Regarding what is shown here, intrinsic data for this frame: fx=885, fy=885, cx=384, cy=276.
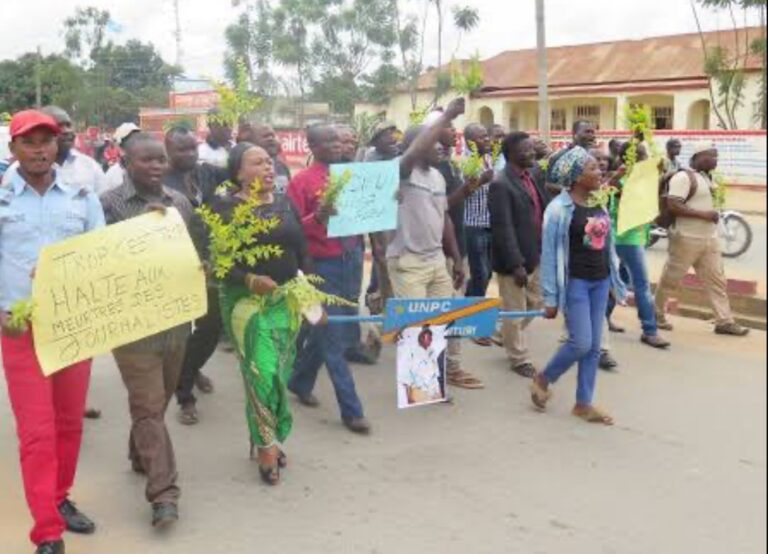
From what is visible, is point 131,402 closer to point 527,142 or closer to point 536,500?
point 536,500

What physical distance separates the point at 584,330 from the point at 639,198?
1.83 meters

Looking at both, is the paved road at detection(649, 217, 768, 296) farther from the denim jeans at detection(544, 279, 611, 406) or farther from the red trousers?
the red trousers

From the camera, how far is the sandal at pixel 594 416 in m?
5.14

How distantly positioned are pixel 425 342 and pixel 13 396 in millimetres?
2339

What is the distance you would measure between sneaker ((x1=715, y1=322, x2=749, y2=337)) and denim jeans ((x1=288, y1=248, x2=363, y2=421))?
324 centimetres

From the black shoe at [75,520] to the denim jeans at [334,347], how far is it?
1.62 metres

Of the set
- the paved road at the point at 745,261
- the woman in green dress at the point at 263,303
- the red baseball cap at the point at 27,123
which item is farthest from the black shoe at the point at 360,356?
the paved road at the point at 745,261

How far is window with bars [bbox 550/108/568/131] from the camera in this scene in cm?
3737

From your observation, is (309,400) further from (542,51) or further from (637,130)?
(542,51)

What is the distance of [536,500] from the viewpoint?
405cm

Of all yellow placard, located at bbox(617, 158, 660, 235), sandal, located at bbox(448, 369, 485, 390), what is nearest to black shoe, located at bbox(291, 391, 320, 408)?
sandal, located at bbox(448, 369, 485, 390)

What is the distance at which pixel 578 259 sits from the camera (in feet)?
16.6

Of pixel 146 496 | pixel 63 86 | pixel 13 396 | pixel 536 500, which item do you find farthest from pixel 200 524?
pixel 63 86

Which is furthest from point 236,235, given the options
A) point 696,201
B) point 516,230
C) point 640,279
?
point 696,201
